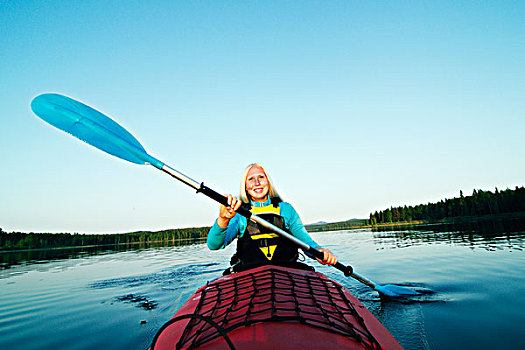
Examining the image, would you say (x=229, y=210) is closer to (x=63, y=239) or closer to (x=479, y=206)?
(x=479, y=206)

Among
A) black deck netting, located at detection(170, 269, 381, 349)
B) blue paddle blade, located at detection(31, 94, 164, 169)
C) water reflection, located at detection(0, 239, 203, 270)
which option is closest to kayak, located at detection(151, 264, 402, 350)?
black deck netting, located at detection(170, 269, 381, 349)

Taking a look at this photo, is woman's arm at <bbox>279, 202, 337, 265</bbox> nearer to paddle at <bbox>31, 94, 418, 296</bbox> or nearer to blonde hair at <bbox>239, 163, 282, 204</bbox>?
blonde hair at <bbox>239, 163, 282, 204</bbox>

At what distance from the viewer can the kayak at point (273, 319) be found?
1477mm

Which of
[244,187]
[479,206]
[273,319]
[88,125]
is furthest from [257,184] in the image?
[479,206]

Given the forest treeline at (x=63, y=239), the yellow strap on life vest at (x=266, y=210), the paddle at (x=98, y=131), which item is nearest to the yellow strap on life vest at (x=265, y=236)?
the paddle at (x=98, y=131)

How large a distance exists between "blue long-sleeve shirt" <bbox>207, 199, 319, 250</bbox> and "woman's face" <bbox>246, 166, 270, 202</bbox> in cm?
21

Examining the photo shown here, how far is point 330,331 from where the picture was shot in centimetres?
161

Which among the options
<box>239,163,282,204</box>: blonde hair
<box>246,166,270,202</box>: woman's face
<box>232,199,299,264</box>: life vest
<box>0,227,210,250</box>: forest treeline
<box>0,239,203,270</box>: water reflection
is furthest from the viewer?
<box>0,227,210,250</box>: forest treeline

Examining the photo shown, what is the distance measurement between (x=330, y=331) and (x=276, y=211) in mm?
2670

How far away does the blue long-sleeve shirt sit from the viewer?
146 inches

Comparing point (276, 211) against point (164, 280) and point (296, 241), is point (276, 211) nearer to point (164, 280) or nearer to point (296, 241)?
point (296, 241)

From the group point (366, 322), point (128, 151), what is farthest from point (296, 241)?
point (128, 151)

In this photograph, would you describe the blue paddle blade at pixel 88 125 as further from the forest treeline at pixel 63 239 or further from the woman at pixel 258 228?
the forest treeline at pixel 63 239

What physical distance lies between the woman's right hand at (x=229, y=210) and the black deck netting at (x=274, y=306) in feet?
2.58
